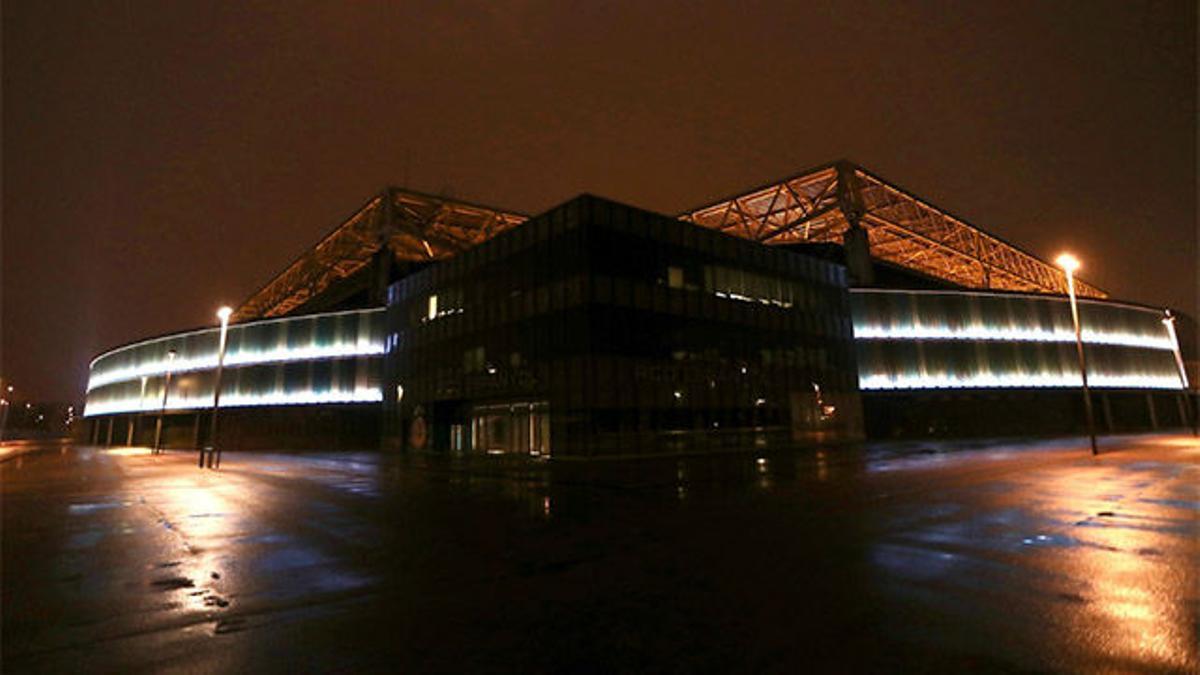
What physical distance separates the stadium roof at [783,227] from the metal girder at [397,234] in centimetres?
10

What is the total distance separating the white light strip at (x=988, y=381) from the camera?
46250 mm

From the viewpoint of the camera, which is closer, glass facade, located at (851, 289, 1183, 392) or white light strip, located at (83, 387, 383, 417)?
glass facade, located at (851, 289, 1183, 392)

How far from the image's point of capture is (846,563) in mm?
7324

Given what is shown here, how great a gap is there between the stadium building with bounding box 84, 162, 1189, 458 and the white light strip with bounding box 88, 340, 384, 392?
0.84 ft

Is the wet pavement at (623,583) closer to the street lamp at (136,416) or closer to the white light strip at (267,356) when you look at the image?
the white light strip at (267,356)

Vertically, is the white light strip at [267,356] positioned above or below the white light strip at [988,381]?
above

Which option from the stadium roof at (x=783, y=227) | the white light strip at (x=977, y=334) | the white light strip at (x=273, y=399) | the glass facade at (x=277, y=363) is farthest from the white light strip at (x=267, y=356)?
the white light strip at (x=977, y=334)

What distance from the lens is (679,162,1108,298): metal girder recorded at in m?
51.8

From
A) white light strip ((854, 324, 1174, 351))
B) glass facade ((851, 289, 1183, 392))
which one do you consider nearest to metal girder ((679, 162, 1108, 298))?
glass facade ((851, 289, 1183, 392))

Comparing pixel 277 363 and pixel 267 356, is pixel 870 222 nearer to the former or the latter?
pixel 277 363

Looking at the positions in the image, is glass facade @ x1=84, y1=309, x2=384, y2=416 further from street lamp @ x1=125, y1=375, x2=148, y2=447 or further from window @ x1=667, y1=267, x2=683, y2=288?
window @ x1=667, y1=267, x2=683, y2=288

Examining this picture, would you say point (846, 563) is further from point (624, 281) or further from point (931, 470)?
point (624, 281)

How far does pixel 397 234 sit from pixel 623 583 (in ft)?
162

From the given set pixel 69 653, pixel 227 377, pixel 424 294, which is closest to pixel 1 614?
pixel 69 653
